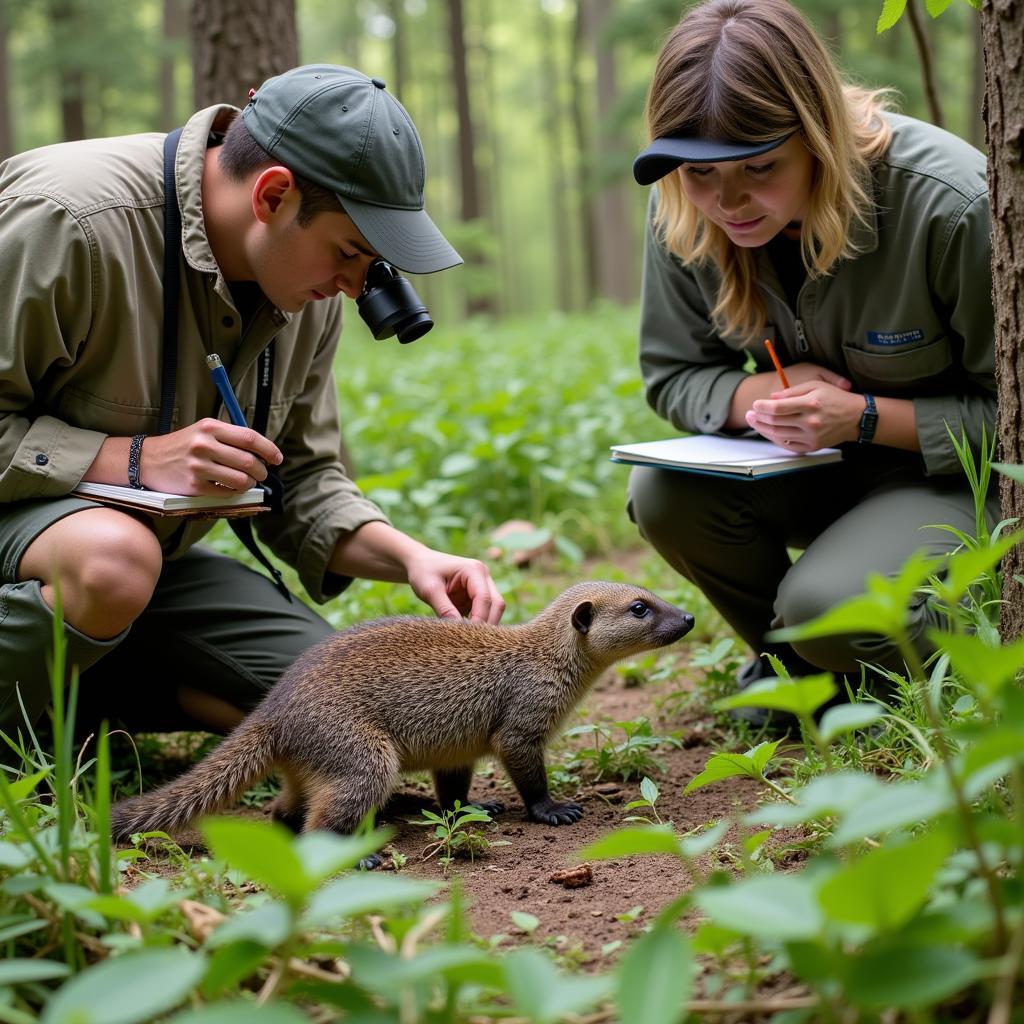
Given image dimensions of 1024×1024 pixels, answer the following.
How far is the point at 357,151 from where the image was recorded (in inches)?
120

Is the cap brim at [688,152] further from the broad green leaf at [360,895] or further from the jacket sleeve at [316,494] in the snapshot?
the broad green leaf at [360,895]

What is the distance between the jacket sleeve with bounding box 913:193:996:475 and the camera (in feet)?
10.8

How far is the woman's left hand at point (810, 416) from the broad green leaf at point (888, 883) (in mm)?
2247

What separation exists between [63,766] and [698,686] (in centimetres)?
263

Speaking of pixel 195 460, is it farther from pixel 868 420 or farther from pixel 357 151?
pixel 868 420

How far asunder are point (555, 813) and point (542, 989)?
1.95m

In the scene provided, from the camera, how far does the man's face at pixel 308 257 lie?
10.3 feet

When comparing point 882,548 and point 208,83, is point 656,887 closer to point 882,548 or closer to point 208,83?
point 882,548

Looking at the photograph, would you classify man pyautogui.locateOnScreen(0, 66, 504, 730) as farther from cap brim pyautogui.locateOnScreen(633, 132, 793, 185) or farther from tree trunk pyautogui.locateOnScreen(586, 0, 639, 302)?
tree trunk pyautogui.locateOnScreen(586, 0, 639, 302)

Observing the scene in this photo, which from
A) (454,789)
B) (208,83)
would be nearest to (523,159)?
(208,83)

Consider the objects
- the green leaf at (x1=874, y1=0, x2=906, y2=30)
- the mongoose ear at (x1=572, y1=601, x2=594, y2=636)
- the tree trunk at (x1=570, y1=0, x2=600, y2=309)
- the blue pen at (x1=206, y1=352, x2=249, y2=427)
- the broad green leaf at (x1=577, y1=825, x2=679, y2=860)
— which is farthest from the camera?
the tree trunk at (x1=570, y1=0, x2=600, y2=309)

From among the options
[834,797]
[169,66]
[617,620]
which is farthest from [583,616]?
[169,66]

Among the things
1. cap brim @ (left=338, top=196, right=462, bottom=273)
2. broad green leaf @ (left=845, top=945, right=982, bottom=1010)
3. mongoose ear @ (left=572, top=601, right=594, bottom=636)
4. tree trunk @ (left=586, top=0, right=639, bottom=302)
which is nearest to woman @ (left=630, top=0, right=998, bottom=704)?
mongoose ear @ (left=572, top=601, right=594, bottom=636)

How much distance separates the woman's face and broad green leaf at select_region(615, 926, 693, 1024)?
242 cm
